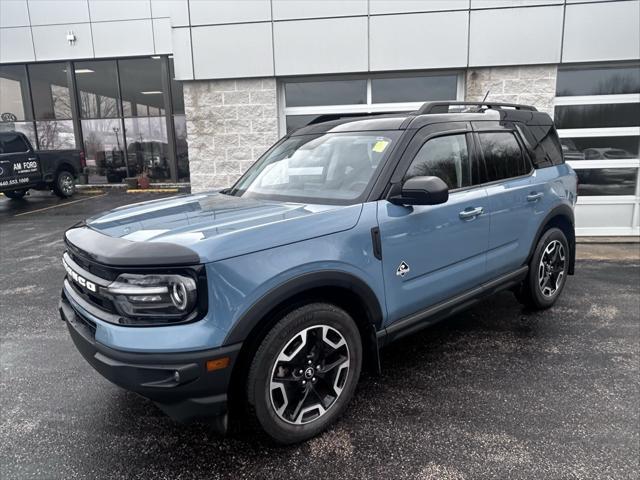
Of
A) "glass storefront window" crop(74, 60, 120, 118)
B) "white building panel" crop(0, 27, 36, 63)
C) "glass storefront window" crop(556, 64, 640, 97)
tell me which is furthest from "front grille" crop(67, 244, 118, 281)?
"white building panel" crop(0, 27, 36, 63)

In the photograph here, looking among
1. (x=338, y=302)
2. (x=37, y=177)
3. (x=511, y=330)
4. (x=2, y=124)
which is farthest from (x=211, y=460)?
(x=2, y=124)

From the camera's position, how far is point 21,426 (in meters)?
2.90

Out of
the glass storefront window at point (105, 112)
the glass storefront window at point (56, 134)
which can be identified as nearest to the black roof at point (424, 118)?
the glass storefront window at point (105, 112)

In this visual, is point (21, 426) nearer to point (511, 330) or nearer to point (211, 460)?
point (211, 460)

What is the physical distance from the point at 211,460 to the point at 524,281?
127 inches

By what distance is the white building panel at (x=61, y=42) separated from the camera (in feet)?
56.3

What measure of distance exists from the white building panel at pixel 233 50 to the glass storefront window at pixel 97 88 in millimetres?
12047

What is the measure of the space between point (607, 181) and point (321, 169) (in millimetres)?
6752

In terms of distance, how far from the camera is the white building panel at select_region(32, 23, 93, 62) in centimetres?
1717

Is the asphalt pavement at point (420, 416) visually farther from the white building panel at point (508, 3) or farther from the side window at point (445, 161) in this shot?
the white building panel at point (508, 3)

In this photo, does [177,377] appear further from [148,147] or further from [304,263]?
[148,147]

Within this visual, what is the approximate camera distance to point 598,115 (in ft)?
25.6

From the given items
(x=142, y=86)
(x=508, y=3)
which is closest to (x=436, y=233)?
(x=508, y=3)

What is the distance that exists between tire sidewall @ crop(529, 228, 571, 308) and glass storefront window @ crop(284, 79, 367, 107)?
4619 millimetres
